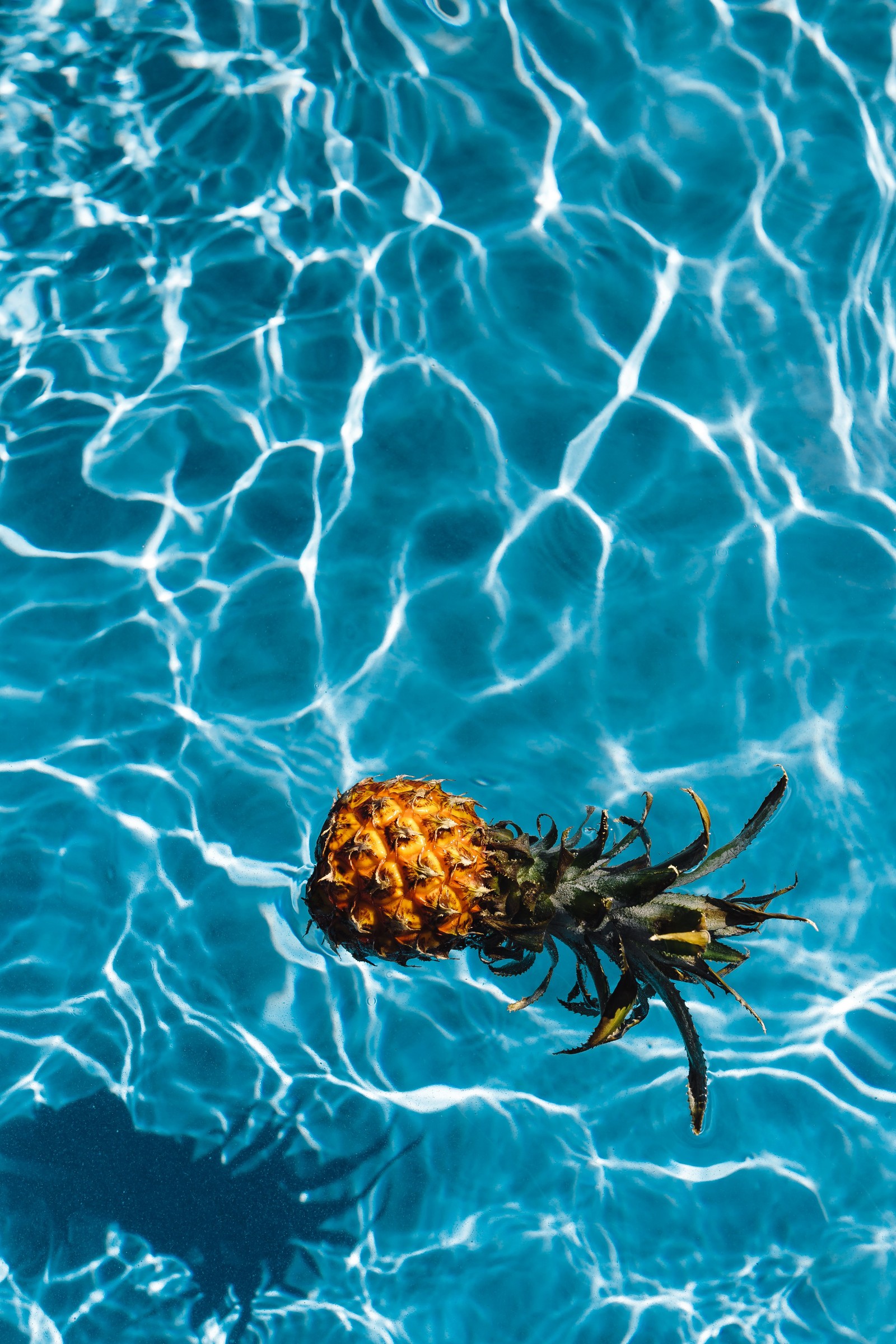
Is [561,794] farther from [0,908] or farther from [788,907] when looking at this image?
[0,908]

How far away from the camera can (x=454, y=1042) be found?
13.4 ft

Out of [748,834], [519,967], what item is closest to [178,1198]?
[519,967]

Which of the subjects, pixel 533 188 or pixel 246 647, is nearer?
pixel 246 647

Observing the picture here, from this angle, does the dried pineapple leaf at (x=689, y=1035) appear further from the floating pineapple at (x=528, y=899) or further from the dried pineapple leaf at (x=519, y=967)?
the dried pineapple leaf at (x=519, y=967)

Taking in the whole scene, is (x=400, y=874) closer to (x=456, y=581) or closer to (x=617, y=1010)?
(x=617, y=1010)

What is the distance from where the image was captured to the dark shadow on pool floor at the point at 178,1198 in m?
3.95

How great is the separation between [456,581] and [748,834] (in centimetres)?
218

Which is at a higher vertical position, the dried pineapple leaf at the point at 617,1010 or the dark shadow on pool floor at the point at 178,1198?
the dried pineapple leaf at the point at 617,1010

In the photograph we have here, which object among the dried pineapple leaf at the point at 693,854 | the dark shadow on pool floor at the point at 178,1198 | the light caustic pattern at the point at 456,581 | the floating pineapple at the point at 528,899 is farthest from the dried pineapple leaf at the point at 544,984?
the dark shadow on pool floor at the point at 178,1198

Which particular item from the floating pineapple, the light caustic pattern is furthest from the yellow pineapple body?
the light caustic pattern

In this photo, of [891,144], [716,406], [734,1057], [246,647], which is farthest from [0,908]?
[891,144]

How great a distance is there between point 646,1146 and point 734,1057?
1.63ft

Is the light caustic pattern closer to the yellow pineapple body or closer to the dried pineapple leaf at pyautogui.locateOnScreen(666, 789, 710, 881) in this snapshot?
the yellow pineapple body

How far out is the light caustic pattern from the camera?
4.02 m
